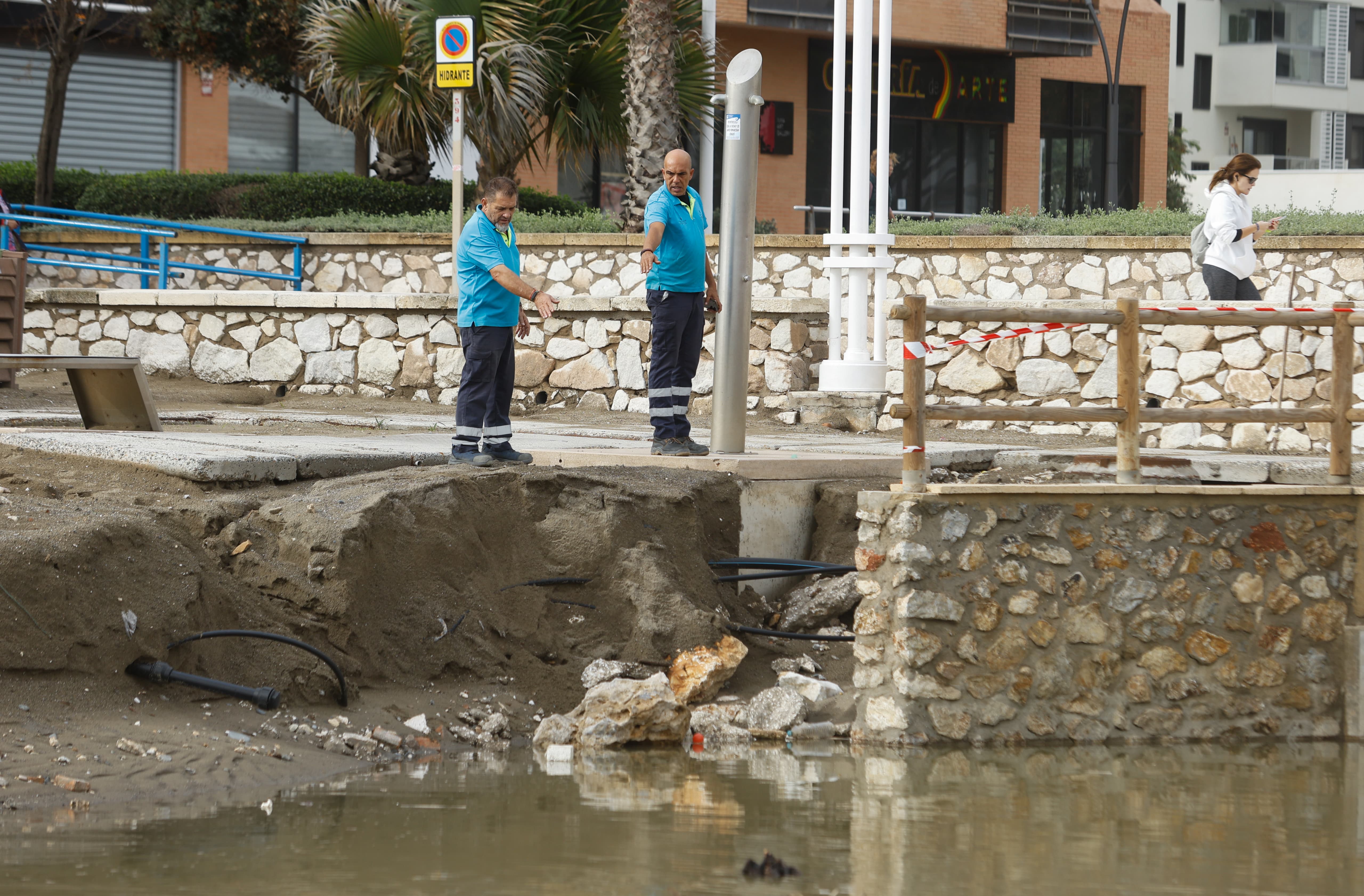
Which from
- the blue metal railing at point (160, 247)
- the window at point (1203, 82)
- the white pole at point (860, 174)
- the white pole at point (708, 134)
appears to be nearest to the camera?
the white pole at point (860, 174)

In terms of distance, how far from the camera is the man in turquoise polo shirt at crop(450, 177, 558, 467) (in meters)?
8.49

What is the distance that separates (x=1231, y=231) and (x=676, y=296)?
4793 millimetres

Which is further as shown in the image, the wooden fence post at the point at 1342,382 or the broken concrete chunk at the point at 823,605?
the broken concrete chunk at the point at 823,605

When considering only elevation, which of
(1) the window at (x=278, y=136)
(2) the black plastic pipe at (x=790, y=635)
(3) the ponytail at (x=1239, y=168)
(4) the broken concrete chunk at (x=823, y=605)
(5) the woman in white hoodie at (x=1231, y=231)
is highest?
(1) the window at (x=278, y=136)

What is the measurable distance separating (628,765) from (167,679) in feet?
6.21

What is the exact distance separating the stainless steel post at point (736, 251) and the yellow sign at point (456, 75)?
14.5ft

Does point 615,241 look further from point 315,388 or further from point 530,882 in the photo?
point 530,882

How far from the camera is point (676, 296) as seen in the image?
29.6ft

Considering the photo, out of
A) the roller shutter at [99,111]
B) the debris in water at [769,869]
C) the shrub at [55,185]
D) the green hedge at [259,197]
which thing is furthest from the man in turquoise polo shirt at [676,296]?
the roller shutter at [99,111]

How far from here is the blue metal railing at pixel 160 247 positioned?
16.3m

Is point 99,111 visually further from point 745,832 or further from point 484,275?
point 745,832

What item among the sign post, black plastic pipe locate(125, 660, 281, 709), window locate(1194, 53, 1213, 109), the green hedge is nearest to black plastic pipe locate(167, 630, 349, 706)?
black plastic pipe locate(125, 660, 281, 709)

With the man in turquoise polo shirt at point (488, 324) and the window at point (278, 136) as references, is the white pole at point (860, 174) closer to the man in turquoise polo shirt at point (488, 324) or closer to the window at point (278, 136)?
the man in turquoise polo shirt at point (488, 324)

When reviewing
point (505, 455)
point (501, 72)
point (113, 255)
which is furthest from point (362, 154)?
point (505, 455)
